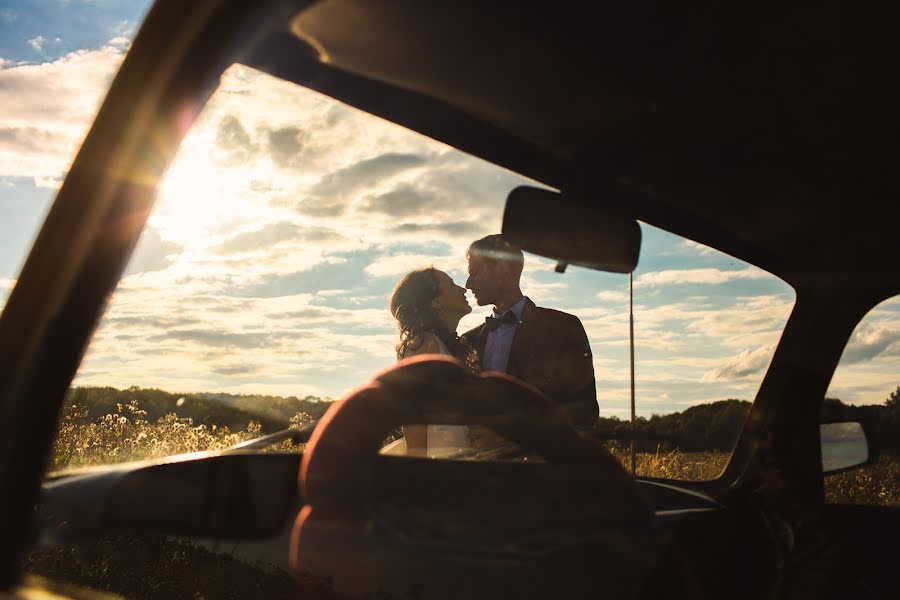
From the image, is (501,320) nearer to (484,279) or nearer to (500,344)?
(500,344)

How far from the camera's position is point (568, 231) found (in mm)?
1899

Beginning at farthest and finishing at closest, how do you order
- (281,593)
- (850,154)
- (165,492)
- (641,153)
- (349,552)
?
(641,153)
(850,154)
(165,492)
(281,593)
(349,552)

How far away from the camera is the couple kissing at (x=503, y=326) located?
66.5 inches

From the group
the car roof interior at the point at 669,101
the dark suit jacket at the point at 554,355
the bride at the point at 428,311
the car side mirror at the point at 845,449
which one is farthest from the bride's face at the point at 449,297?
the car side mirror at the point at 845,449

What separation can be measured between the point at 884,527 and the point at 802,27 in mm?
1046

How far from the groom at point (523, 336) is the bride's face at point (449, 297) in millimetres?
69

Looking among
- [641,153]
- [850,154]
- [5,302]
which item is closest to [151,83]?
[5,302]

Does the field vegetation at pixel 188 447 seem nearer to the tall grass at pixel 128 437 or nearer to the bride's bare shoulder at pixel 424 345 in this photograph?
the tall grass at pixel 128 437

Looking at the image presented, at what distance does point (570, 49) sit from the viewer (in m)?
1.82

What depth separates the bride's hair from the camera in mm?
1728

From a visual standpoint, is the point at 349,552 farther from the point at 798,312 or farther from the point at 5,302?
the point at 798,312

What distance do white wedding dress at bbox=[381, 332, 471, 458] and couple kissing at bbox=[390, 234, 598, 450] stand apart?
251mm

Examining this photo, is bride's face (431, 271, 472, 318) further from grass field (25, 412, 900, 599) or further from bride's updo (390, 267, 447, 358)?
grass field (25, 412, 900, 599)

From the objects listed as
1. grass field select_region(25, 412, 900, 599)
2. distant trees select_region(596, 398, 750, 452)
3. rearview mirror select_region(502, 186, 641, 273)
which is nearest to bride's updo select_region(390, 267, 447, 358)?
rearview mirror select_region(502, 186, 641, 273)
